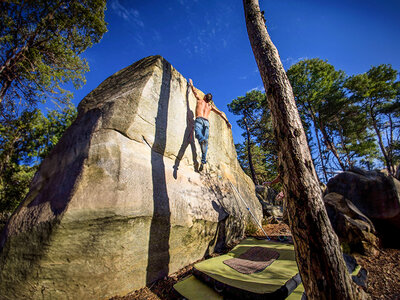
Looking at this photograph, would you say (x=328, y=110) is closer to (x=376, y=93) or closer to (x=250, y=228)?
(x=376, y=93)

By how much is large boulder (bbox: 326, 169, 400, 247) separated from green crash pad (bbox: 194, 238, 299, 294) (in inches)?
155

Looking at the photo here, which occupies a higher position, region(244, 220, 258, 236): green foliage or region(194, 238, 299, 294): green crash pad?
region(244, 220, 258, 236): green foliage

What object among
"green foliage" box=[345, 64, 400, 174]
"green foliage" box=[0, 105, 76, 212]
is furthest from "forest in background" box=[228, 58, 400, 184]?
"green foliage" box=[0, 105, 76, 212]

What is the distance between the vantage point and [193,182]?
5078 millimetres

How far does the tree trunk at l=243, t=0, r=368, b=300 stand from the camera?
1737 millimetres

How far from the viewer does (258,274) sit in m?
2.95

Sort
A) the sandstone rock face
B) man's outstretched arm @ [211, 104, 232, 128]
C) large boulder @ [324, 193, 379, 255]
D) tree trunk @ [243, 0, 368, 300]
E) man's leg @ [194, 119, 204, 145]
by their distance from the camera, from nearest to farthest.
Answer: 1. tree trunk @ [243, 0, 368, 300]
2. the sandstone rock face
3. large boulder @ [324, 193, 379, 255]
4. man's leg @ [194, 119, 204, 145]
5. man's outstretched arm @ [211, 104, 232, 128]

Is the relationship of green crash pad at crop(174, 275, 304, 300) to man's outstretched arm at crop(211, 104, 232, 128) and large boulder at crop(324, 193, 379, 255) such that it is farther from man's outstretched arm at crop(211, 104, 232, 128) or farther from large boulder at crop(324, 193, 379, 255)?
man's outstretched arm at crop(211, 104, 232, 128)

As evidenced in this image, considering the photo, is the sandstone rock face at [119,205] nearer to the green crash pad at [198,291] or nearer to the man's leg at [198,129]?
the man's leg at [198,129]

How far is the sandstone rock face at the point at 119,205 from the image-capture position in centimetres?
262

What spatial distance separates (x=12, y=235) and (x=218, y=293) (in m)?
3.69

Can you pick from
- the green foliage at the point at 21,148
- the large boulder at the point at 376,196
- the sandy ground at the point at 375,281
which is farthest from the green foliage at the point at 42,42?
the large boulder at the point at 376,196

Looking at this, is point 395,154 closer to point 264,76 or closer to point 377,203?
point 377,203

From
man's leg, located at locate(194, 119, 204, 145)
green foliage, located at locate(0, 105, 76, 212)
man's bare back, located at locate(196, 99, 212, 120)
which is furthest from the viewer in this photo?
green foliage, located at locate(0, 105, 76, 212)
